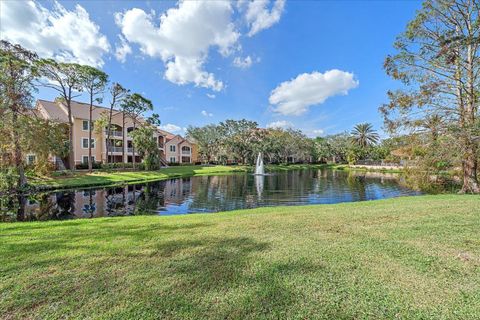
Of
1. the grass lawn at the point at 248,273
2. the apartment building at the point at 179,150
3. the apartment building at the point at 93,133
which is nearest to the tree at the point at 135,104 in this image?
the apartment building at the point at 93,133

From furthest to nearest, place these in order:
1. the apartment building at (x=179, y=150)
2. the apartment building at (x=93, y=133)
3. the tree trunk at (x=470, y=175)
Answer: the apartment building at (x=179, y=150), the apartment building at (x=93, y=133), the tree trunk at (x=470, y=175)

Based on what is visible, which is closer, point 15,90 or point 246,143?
point 15,90

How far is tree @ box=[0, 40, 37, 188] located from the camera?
16.4 meters

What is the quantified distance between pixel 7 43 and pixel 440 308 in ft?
88.3

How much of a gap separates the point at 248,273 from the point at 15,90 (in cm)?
2153

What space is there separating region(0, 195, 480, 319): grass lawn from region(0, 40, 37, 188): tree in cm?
1388

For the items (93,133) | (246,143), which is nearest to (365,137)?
(246,143)

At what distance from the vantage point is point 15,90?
17.1 meters

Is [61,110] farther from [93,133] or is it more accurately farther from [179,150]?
[179,150]

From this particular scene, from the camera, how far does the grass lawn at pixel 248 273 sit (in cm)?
304

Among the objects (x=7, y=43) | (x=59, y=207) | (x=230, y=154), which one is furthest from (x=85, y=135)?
(x=230, y=154)

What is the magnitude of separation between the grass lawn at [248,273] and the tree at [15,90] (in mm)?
13876

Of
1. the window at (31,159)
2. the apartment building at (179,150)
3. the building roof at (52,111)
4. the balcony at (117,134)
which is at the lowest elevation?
the window at (31,159)

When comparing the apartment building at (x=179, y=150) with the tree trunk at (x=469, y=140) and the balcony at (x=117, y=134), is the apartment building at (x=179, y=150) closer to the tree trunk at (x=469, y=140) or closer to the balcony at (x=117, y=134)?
the balcony at (x=117, y=134)
